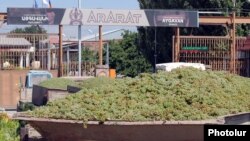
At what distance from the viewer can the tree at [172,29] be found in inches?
2030

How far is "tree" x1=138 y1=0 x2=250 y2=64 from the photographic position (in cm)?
5156

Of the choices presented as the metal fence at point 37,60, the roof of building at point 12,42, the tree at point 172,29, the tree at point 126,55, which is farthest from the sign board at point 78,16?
the tree at point 126,55

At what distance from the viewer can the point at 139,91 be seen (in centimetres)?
1000

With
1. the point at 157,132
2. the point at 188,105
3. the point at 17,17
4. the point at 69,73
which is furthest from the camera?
the point at 69,73

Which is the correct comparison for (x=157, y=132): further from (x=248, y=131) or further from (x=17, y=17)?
(x=17, y=17)

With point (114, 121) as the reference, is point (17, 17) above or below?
above

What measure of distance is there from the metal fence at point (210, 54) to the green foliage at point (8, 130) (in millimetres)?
24588

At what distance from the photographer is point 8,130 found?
1555cm

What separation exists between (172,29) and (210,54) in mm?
10652

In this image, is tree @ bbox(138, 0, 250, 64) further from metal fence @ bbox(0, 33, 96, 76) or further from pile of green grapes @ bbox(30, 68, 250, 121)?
pile of green grapes @ bbox(30, 68, 250, 121)

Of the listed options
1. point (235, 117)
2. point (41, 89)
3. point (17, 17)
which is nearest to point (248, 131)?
point (235, 117)

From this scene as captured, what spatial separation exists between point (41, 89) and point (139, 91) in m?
9.17

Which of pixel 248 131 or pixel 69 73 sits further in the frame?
pixel 69 73

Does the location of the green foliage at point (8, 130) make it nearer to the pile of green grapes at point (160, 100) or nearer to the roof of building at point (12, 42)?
the pile of green grapes at point (160, 100)
